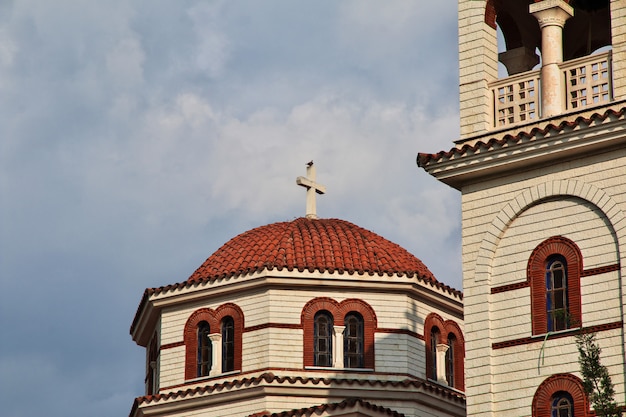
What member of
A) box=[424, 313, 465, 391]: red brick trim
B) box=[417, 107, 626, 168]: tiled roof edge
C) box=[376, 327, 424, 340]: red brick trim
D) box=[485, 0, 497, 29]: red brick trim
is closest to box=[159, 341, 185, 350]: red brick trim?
box=[376, 327, 424, 340]: red brick trim

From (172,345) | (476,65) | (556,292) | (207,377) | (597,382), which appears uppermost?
(476,65)

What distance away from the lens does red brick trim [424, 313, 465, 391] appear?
38.1m

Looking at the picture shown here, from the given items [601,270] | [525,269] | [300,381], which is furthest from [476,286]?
[300,381]

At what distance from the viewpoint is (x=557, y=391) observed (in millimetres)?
26625

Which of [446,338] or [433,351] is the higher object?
[446,338]

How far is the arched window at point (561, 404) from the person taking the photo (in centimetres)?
2658

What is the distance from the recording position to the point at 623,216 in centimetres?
2689

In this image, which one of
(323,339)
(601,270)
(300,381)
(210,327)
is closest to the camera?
(601,270)

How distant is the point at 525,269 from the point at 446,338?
1120cm

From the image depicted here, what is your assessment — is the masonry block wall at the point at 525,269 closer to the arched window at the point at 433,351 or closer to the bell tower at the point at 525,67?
the bell tower at the point at 525,67

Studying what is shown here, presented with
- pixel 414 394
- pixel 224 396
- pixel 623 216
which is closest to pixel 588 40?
pixel 623 216

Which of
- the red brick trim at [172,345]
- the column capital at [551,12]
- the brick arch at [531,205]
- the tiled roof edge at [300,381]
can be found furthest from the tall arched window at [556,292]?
the red brick trim at [172,345]

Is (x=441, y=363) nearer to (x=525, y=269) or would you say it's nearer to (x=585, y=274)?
(x=525, y=269)

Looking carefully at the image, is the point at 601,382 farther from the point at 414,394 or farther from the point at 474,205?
the point at 414,394
